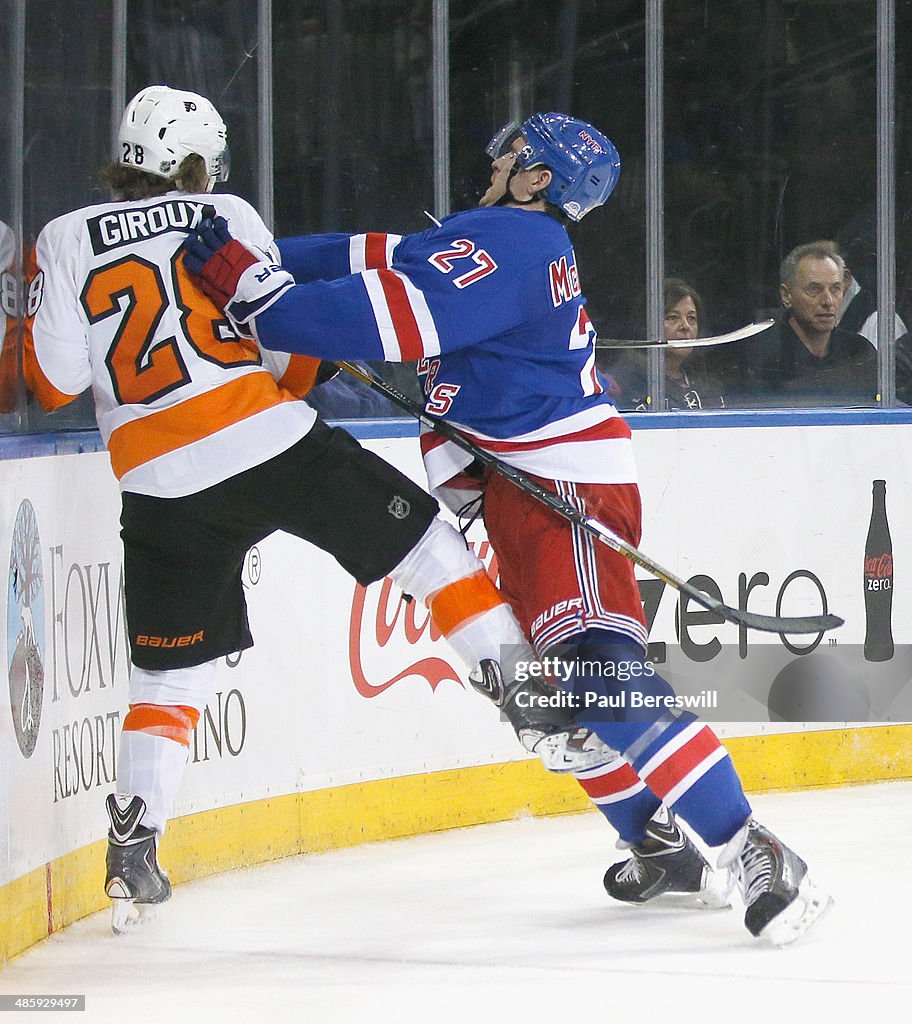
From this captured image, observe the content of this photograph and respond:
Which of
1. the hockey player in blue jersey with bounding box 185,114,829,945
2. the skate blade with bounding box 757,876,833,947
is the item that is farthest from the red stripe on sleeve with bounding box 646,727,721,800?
the skate blade with bounding box 757,876,833,947

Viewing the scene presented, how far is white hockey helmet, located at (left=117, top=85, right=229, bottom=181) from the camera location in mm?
2715

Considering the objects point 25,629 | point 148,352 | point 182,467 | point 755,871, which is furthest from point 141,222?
point 755,871

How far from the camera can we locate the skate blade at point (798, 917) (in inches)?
105

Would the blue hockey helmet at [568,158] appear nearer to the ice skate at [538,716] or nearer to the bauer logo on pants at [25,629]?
the ice skate at [538,716]

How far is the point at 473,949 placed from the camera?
9.12 ft

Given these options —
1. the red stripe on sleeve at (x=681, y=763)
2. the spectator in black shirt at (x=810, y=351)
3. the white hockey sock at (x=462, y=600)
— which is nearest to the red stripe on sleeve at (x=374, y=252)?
the white hockey sock at (x=462, y=600)

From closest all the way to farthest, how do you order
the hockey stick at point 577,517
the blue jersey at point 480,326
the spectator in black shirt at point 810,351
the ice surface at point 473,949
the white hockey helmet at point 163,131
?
1. the ice surface at point 473,949
2. the blue jersey at point 480,326
3. the white hockey helmet at point 163,131
4. the hockey stick at point 577,517
5. the spectator in black shirt at point 810,351

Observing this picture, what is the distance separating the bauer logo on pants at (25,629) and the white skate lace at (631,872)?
3.41 feet

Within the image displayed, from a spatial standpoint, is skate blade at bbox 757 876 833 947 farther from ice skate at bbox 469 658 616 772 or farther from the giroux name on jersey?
the giroux name on jersey

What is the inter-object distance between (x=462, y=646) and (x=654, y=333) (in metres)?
1.91

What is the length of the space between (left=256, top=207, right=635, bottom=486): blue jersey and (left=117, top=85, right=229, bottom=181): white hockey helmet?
286 mm

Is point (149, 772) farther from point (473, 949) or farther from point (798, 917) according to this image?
point (798, 917)

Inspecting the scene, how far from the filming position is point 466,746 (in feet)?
12.5

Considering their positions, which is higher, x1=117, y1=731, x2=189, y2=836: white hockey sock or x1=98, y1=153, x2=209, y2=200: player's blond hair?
x1=98, y1=153, x2=209, y2=200: player's blond hair
